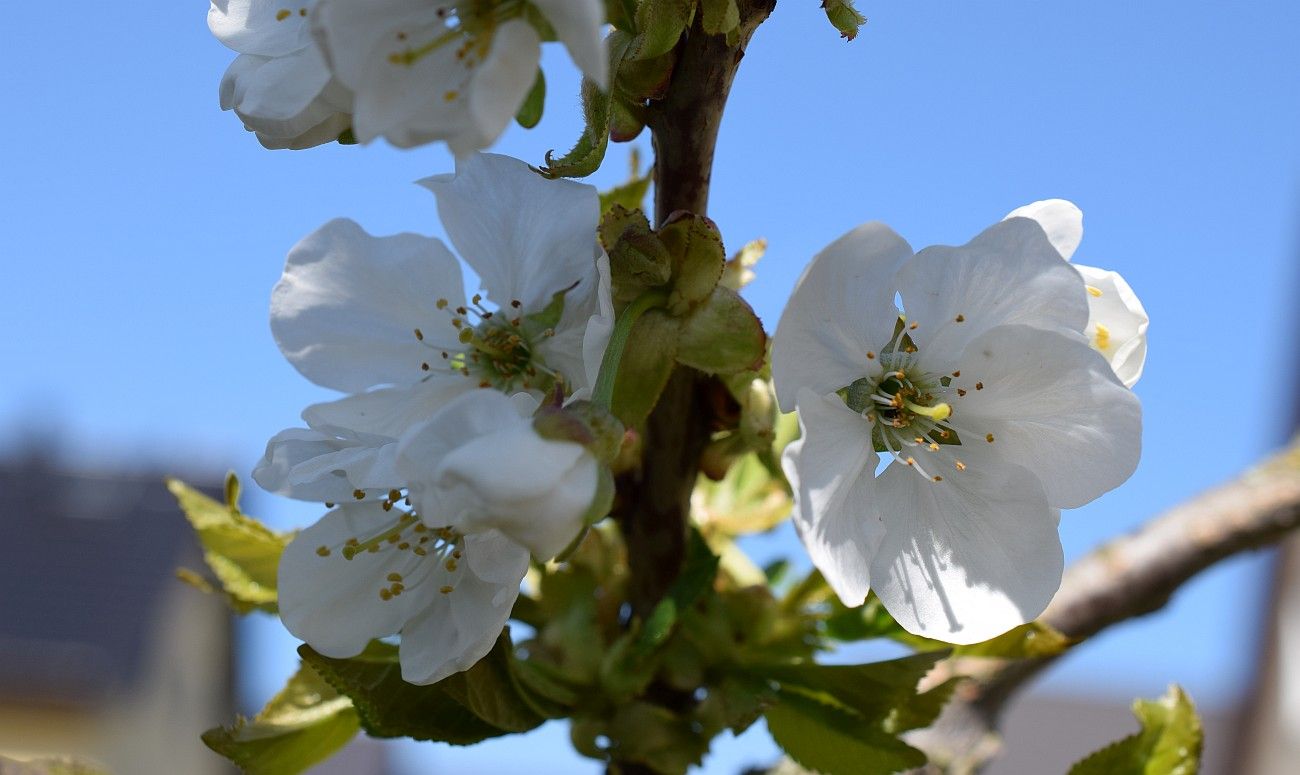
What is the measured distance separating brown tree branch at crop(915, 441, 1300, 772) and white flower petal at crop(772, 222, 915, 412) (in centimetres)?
74

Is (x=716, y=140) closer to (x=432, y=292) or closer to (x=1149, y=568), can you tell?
(x=432, y=292)

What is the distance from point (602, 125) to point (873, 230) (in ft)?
0.60

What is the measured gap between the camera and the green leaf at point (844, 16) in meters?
0.75

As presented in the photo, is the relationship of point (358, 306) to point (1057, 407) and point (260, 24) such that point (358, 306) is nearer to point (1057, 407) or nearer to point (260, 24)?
point (260, 24)

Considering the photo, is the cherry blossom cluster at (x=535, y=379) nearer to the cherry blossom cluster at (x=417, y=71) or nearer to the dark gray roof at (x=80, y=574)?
the cherry blossom cluster at (x=417, y=71)

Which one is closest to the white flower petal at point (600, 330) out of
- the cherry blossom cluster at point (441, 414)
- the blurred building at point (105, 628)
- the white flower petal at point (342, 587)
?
the cherry blossom cluster at point (441, 414)

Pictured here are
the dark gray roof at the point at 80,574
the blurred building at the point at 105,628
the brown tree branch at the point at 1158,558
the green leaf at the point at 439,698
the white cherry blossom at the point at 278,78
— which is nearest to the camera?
the white cherry blossom at the point at 278,78

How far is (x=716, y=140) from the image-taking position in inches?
32.3

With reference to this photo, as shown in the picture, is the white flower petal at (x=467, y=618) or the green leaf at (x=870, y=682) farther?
the green leaf at (x=870, y=682)

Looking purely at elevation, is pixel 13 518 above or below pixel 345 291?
above

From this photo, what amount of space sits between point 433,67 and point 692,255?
0.21 meters

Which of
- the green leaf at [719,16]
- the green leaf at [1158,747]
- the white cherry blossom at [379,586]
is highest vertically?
the green leaf at [719,16]

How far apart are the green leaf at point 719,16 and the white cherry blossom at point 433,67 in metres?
0.11

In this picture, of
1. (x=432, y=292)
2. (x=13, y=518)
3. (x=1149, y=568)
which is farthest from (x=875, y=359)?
(x=13, y=518)
